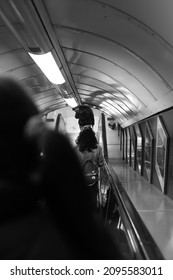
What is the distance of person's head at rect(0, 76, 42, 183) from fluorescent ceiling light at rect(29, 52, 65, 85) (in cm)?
270

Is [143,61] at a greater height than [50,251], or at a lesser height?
greater

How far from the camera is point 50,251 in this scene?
1.96ft

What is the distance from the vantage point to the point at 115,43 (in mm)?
3275

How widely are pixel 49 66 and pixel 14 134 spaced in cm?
334

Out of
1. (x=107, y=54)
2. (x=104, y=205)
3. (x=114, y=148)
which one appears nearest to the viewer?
(x=107, y=54)

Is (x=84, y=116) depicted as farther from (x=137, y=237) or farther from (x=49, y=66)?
(x=137, y=237)

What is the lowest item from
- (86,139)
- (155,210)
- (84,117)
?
(155,210)

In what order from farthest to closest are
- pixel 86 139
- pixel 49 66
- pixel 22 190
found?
pixel 49 66, pixel 86 139, pixel 22 190

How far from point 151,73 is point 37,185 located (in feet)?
11.1

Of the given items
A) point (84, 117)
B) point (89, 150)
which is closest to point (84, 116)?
point (84, 117)

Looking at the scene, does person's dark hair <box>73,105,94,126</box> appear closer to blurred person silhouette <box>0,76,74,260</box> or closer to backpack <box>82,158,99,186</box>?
backpack <box>82,158,99,186</box>

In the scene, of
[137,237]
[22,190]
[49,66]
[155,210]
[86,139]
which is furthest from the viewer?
[49,66]

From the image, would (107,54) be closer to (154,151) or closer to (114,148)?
(154,151)

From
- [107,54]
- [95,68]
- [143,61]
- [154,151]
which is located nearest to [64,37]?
[107,54]
